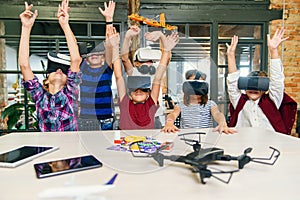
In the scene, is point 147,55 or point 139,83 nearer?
point 139,83

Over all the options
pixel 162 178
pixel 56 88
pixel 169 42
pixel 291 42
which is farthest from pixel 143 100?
pixel 291 42

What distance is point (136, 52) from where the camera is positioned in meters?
1.60

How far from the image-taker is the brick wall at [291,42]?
3.08 m

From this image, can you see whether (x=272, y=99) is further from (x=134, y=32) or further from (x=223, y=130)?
(x=134, y=32)

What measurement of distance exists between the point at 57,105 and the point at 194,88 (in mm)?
705

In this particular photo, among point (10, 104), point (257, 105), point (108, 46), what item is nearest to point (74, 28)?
point (10, 104)

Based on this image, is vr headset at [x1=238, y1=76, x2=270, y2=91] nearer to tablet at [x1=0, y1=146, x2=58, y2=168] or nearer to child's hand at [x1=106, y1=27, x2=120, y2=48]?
child's hand at [x1=106, y1=27, x2=120, y2=48]

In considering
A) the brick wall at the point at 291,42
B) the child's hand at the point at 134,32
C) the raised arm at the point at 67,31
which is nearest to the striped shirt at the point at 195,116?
the child's hand at the point at 134,32

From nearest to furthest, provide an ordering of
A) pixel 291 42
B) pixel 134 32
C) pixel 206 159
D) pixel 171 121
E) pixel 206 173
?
pixel 206 173, pixel 206 159, pixel 171 121, pixel 134 32, pixel 291 42

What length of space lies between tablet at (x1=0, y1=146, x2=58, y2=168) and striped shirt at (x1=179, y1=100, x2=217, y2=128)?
0.77 metres

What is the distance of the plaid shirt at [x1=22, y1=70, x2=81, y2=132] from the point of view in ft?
4.42

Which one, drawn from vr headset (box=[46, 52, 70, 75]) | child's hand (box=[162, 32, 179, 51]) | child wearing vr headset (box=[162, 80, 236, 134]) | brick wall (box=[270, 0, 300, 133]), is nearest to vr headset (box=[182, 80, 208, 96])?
child wearing vr headset (box=[162, 80, 236, 134])

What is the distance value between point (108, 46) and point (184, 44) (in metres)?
0.47

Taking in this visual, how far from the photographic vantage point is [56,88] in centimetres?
140
